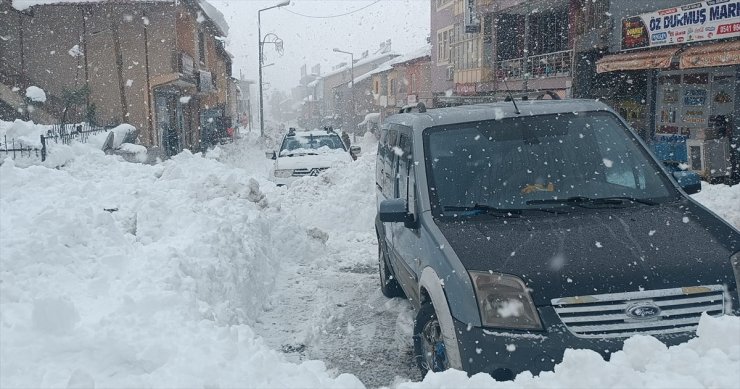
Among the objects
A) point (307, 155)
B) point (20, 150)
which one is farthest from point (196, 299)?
point (307, 155)

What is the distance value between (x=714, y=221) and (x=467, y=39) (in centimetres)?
2709

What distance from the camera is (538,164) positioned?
4.35 metres

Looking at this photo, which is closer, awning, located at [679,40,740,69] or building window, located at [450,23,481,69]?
awning, located at [679,40,740,69]

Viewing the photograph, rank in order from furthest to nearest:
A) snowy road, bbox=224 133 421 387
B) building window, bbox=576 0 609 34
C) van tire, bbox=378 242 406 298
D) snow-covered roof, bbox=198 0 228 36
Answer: snow-covered roof, bbox=198 0 228 36 → building window, bbox=576 0 609 34 → van tire, bbox=378 242 406 298 → snowy road, bbox=224 133 421 387

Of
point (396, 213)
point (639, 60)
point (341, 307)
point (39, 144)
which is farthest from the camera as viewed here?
point (639, 60)

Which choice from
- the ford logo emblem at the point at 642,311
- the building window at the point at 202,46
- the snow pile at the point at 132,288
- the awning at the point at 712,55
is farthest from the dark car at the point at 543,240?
the building window at the point at 202,46

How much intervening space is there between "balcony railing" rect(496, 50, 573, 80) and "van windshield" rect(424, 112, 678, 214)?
17.3m

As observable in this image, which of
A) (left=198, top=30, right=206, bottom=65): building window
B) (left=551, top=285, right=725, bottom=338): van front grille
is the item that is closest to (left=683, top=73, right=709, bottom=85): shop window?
(left=551, top=285, right=725, bottom=338): van front grille

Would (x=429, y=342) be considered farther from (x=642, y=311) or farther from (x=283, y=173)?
(x=283, y=173)

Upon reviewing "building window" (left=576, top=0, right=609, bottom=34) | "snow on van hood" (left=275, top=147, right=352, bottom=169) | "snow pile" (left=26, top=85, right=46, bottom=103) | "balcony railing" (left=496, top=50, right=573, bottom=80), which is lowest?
"snow on van hood" (left=275, top=147, right=352, bottom=169)

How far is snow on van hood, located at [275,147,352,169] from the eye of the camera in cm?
1449

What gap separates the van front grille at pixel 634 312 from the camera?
320cm

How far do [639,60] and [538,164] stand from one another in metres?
13.3

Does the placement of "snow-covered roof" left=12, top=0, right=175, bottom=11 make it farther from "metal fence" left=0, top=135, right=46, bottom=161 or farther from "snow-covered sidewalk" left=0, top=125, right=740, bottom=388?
"snow-covered sidewalk" left=0, top=125, right=740, bottom=388
